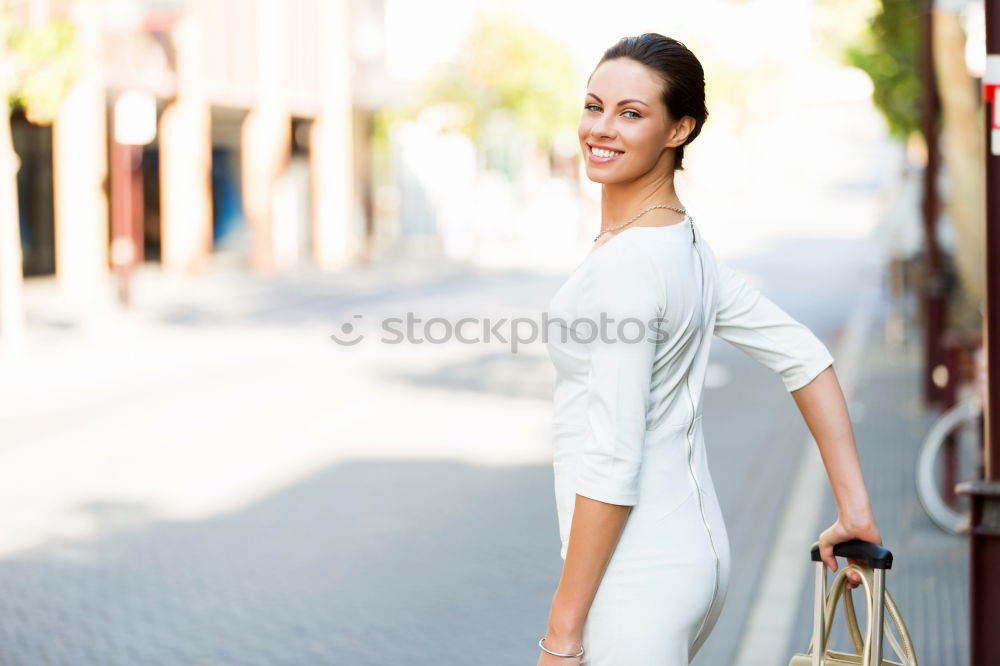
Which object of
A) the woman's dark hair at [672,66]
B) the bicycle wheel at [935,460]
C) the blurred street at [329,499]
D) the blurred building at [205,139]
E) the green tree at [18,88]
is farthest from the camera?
the blurred building at [205,139]

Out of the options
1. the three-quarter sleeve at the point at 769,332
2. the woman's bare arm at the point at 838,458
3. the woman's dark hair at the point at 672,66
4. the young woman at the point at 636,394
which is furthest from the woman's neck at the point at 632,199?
the woman's bare arm at the point at 838,458

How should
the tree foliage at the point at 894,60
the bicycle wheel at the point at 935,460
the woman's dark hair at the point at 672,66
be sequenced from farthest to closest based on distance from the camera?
the tree foliage at the point at 894,60 → the bicycle wheel at the point at 935,460 → the woman's dark hair at the point at 672,66

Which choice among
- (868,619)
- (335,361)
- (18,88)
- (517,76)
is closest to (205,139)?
(517,76)

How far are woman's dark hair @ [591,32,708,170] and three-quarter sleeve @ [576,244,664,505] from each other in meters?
0.28

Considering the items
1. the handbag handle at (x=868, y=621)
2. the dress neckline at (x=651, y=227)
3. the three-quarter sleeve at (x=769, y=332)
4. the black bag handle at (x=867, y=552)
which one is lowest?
the handbag handle at (x=868, y=621)

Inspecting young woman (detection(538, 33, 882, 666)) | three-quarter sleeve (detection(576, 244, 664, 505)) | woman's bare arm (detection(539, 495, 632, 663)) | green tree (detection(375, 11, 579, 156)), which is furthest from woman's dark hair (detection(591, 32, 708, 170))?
green tree (detection(375, 11, 579, 156))

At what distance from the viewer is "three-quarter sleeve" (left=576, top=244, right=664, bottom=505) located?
6.91 ft

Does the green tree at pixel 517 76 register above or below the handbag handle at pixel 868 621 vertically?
above

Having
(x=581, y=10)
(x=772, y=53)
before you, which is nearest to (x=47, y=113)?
(x=581, y=10)

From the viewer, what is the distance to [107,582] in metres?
6.29

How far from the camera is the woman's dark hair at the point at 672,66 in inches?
87.3

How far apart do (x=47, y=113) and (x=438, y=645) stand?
464 inches

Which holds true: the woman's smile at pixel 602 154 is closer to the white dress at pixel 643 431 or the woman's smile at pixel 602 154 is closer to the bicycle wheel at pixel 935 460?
the white dress at pixel 643 431

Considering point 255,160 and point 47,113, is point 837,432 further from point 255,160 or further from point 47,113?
point 255,160
